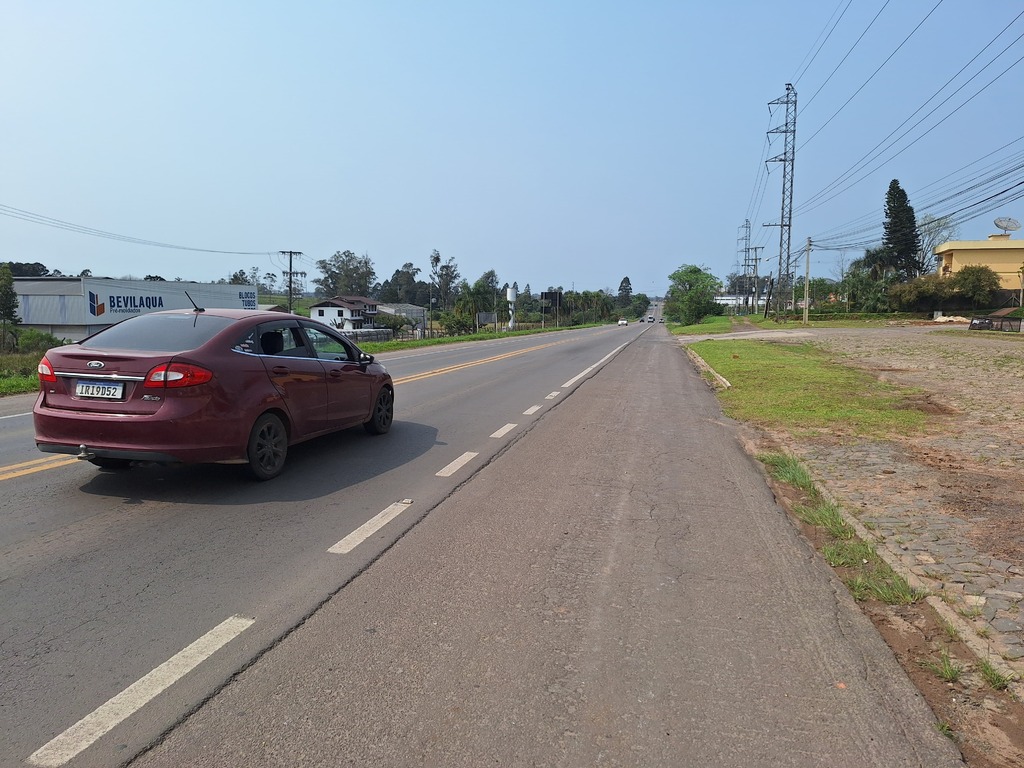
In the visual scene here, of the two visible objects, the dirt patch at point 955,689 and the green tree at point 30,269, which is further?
the green tree at point 30,269

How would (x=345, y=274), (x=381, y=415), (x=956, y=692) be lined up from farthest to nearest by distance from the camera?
(x=345, y=274) < (x=381, y=415) < (x=956, y=692)

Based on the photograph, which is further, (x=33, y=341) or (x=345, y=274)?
(x=345, y=274)

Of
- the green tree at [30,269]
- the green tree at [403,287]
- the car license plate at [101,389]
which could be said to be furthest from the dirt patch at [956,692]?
the green tree at [403,287]

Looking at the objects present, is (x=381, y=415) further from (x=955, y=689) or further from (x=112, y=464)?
(x=955, y=689)

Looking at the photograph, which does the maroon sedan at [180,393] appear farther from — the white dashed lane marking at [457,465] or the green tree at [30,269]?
the green tree at [30,269]

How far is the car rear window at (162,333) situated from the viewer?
5922 mm

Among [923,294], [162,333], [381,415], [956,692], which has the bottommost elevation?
[956,692]

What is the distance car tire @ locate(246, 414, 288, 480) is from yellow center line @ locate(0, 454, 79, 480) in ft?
7.37

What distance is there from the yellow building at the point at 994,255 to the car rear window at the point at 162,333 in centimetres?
8647

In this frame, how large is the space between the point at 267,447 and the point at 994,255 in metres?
90.7

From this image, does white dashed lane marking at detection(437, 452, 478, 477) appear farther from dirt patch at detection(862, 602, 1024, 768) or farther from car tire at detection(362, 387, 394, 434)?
dirt patch at detection(862, 602, 1024, 768)

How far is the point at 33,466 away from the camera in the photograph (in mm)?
6727

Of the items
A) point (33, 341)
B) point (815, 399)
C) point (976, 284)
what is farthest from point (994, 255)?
point (33, 341)

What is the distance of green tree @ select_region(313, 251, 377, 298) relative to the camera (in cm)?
12688
